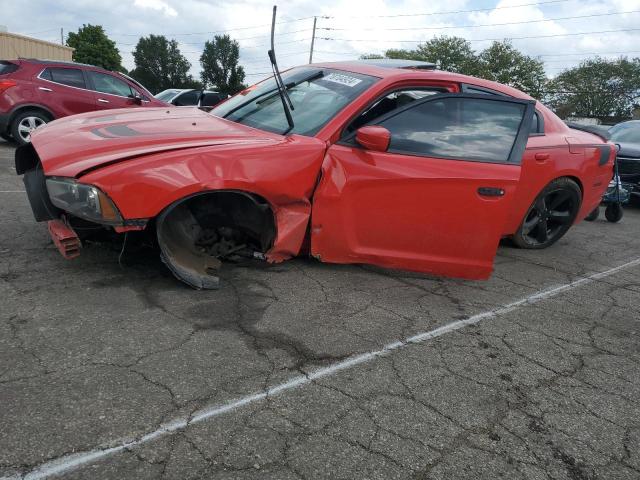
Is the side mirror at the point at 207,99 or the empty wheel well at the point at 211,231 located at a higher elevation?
the side mirror at the point at 207,99

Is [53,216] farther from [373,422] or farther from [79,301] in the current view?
[373,422]

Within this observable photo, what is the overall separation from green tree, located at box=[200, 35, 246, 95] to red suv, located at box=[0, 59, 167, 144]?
76204 mm

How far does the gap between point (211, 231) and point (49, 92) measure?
6.83m

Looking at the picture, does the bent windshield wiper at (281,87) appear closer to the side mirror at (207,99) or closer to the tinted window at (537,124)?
the tinted window at (537,124)

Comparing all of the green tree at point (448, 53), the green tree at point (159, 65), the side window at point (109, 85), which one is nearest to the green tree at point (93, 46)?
the green tree at point (159, 65)

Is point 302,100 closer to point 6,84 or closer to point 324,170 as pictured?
point 324,170

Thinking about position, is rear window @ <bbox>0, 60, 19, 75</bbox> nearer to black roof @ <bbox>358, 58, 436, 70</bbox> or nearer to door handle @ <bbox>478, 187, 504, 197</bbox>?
black roof @ <bbox>358, 58, 436, 70</bbox>

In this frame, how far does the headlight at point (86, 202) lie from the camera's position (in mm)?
2684

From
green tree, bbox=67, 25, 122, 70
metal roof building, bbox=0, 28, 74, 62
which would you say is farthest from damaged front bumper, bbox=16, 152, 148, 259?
green tree, bbox=67, 25, 122, 70

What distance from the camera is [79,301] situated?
2.92 m

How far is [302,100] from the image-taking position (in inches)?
150

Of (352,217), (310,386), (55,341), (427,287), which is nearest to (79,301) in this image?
(55,341)

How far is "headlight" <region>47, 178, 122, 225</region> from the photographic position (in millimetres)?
2684

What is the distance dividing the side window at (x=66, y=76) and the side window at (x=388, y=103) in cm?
729
